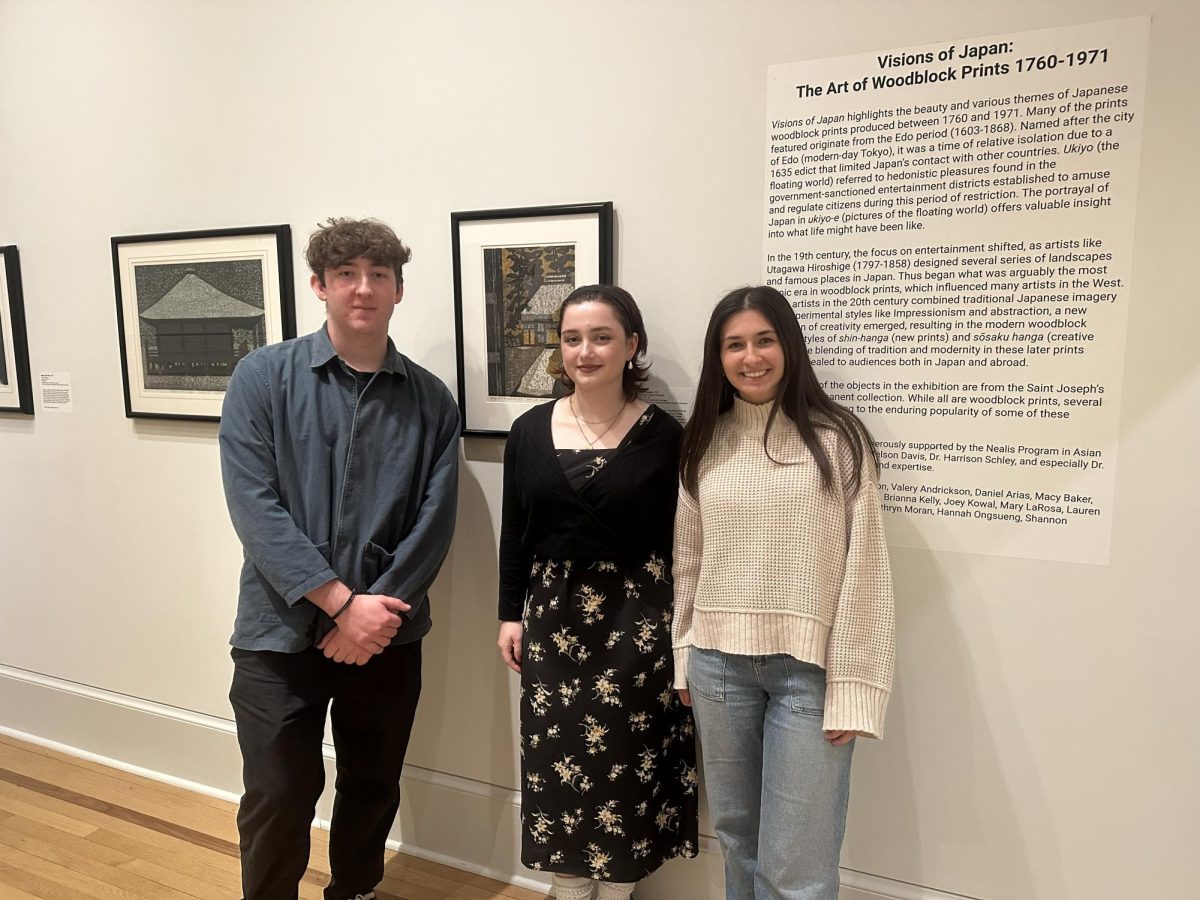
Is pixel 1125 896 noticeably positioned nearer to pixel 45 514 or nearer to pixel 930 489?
pixel 930 489

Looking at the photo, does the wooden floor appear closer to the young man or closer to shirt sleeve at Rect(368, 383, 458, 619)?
the young man

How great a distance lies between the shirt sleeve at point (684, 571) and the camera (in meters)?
1.65

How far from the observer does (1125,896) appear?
1.65 m

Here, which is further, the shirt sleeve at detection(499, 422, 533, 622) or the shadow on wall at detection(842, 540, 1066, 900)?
the shirt sleeve at detection(499, 422, 533, 622)

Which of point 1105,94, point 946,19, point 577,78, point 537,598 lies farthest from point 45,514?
point 1105,94

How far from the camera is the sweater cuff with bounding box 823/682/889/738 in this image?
143cm

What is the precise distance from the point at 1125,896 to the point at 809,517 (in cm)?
109

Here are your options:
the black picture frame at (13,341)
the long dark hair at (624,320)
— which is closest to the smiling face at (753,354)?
the long dark hair at (624,320)

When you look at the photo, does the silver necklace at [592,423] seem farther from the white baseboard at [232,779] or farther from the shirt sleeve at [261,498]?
the white baseboard at [232,779]

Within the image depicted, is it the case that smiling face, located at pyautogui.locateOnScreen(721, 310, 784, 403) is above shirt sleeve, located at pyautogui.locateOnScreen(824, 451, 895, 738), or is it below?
above

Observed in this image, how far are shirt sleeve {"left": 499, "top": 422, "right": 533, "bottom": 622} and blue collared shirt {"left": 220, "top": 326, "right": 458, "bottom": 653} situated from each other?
0.17 meters

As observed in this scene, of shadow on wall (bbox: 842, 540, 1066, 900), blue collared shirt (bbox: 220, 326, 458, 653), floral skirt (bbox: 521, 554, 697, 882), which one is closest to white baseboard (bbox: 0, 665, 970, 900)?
shadow on wall (bbox: 842, 540, 1066, 900)

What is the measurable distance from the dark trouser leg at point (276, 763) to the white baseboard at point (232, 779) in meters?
0.50

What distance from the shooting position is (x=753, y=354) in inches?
Answer: 60.6
